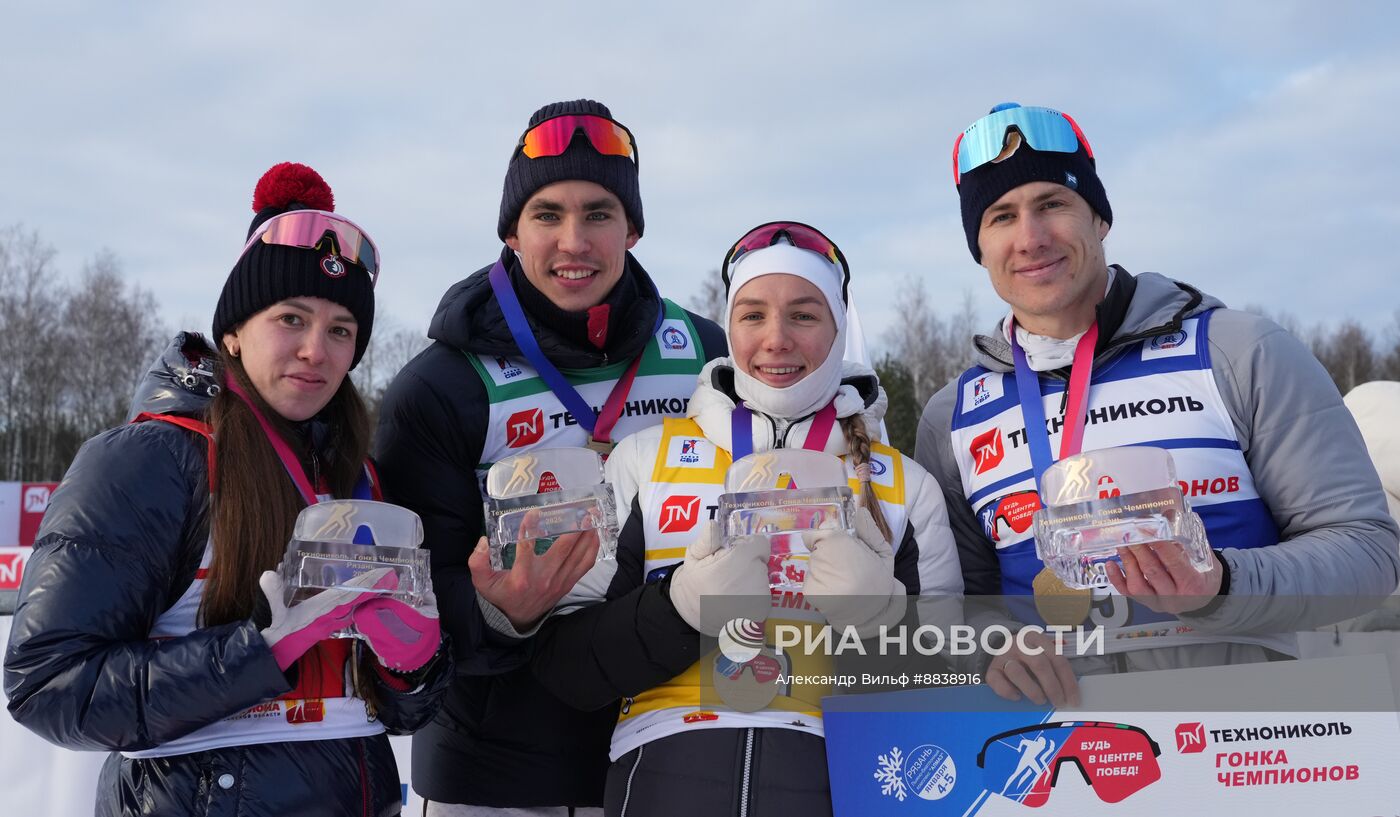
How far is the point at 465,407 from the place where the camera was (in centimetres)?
372

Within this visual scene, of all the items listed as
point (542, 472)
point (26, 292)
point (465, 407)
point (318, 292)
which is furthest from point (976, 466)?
point (26, 292)

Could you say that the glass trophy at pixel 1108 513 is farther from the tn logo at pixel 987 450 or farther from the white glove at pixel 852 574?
the tn logo at pixel 987 450

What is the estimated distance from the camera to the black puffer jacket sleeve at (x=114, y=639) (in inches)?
101

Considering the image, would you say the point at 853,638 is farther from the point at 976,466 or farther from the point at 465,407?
the point at 465,407

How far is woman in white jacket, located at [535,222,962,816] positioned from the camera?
9.13ft

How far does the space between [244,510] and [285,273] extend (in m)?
0.77

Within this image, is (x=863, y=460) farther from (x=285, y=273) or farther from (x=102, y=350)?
(x=102, y=350)

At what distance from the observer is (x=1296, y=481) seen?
3107mm

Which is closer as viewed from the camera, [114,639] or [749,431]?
[114,639]

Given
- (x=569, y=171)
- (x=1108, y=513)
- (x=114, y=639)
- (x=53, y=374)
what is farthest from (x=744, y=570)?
(x=53, y=374)

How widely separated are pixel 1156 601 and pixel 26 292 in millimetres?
46352

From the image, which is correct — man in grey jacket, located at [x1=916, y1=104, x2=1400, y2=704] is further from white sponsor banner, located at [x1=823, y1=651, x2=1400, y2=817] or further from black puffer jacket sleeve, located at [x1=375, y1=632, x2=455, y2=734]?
black puffer jacket sleeve, located at [x1=375, y1=632, x2=455, y2=734]

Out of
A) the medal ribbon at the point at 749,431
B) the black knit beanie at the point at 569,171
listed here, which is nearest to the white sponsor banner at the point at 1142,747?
the medal ribbon at the point at 749,431

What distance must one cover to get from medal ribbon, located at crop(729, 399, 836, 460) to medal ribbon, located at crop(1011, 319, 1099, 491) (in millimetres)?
655
